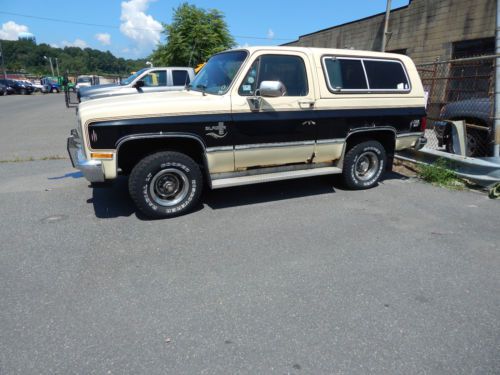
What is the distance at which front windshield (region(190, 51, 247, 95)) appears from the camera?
477 centimetres

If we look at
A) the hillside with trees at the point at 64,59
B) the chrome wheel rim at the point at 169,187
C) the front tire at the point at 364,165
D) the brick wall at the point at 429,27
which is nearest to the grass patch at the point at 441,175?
the front tire at the point at 364,165

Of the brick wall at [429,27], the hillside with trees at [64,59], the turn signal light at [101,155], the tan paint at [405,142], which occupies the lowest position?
the tan paint at [405,142]

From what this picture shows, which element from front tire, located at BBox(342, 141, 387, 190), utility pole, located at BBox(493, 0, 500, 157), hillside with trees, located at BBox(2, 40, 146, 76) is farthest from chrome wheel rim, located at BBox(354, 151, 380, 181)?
hillside with trees, located at BBox(2, 40, 146, 76)

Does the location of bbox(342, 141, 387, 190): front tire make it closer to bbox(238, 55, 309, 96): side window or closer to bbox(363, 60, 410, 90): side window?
bbox(363, 60, 410, 90): side window

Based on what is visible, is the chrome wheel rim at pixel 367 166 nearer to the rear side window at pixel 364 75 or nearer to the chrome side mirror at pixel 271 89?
the rear side window at pixel 364 75

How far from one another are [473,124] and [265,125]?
5.50 m

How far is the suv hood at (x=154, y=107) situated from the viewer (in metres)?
4.05

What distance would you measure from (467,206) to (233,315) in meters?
4.25

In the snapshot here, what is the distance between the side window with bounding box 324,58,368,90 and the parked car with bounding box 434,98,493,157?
2.97 m

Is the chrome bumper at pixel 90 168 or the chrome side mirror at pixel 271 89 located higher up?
the chrome side mirror at pixel 271 89

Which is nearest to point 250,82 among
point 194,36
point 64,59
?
point 194,36

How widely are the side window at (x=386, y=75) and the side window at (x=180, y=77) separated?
26.8ft

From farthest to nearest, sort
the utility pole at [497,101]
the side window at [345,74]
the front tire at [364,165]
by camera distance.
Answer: the utility pole at [497,101], the front tire at [364,165], the side window at [345,74]

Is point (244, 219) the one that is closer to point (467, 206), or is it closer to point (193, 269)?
→ point (193, 269)
